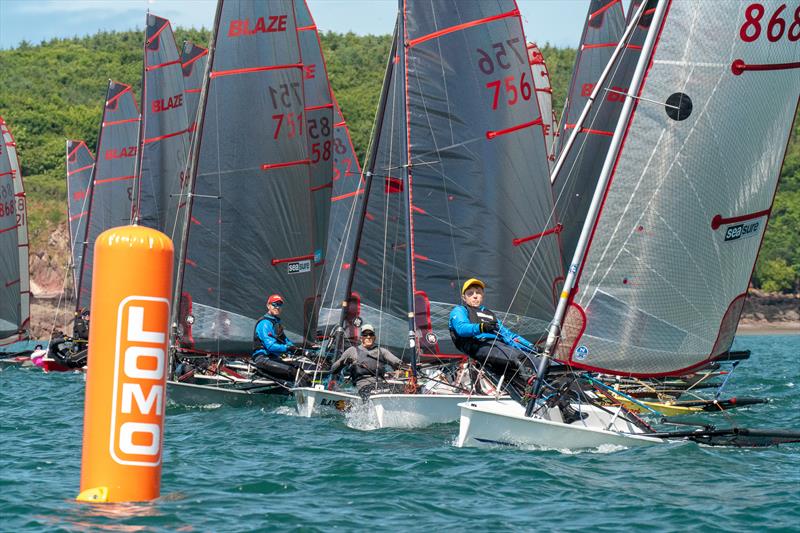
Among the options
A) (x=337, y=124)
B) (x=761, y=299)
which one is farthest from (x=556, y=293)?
(x=761, y=299)

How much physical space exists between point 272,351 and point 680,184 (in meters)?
6.79

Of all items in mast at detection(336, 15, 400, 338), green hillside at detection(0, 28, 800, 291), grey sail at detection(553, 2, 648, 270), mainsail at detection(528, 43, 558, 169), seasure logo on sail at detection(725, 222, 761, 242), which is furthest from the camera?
green hillside at detection(0, 28, 800, 291)

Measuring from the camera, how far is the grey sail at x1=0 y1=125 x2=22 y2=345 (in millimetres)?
28125

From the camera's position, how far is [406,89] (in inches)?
617

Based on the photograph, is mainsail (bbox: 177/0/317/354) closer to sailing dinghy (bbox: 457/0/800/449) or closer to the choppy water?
the choppy water

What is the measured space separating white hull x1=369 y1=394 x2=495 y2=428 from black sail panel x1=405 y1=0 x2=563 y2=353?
203 cm

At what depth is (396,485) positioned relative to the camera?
9.70m

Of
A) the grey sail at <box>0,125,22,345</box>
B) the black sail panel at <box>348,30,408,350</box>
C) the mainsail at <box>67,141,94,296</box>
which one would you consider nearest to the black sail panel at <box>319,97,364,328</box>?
the black sail panel at <box>348,30,408,350</box>

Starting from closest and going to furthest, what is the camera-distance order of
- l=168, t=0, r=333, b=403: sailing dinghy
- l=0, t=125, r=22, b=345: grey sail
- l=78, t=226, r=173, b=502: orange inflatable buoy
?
l=78, t=226, r=173, b=502: orange inflatable buoy, l=168, t=0, r=333, b=403: sailing dinghy, l=0, t=125, r=22, b=345: grey sail

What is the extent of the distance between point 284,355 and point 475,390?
3.81 metres

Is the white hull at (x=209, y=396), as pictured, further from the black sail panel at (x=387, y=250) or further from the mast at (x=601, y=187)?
the mast at (x=601, y=187)

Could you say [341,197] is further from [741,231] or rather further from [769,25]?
[769,25]

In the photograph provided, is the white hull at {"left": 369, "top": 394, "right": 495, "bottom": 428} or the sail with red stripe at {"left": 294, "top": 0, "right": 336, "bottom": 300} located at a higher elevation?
the sail with red stripe at {"left": 294, "top": 0, "right": 336, "bottom": 300}

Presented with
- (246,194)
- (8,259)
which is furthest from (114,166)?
(246,194)
